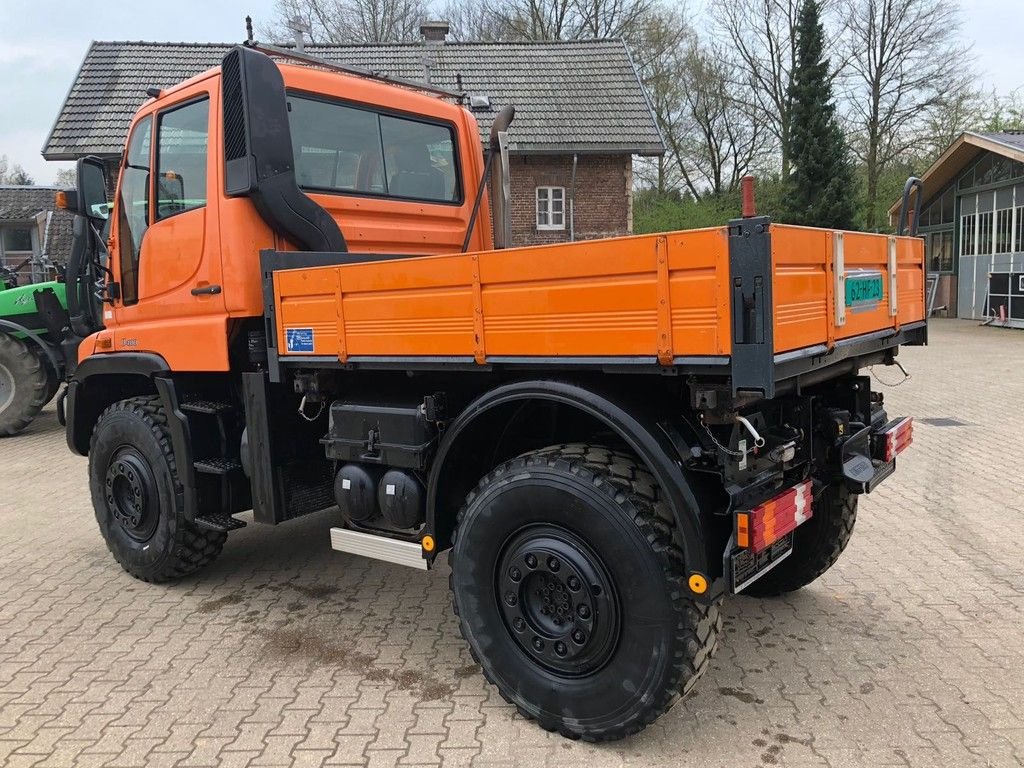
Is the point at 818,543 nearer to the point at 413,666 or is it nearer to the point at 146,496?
the point at 413,666

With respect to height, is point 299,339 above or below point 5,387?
above

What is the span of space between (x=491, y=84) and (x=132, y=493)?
18500mm

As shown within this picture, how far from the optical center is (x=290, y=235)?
3.92 meters

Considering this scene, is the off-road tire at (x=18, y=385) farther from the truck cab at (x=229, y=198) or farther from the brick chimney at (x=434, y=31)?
the brick chimney at (x=434, y=31)

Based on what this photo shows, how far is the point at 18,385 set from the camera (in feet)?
31.6

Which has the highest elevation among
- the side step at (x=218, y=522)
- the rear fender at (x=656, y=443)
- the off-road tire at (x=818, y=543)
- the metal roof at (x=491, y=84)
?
the metal roof at (x=491, y=84)

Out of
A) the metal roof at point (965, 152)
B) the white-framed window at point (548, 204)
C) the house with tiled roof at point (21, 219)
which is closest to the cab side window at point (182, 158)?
the white-framed window at point (548, 204)

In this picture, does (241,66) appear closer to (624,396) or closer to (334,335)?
(334,335)

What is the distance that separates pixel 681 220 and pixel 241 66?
2751 centimetres

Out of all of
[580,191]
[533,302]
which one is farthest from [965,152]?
[533,302]

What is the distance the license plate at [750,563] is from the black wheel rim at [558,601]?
420mm

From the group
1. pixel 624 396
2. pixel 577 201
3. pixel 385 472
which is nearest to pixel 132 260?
pixel 385 472

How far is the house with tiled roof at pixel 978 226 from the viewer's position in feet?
64.0

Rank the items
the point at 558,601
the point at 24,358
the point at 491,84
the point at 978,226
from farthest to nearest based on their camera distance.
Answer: the point at 978,226 → the point at 491,84 → the point at 24,358 → the point at 558,601
